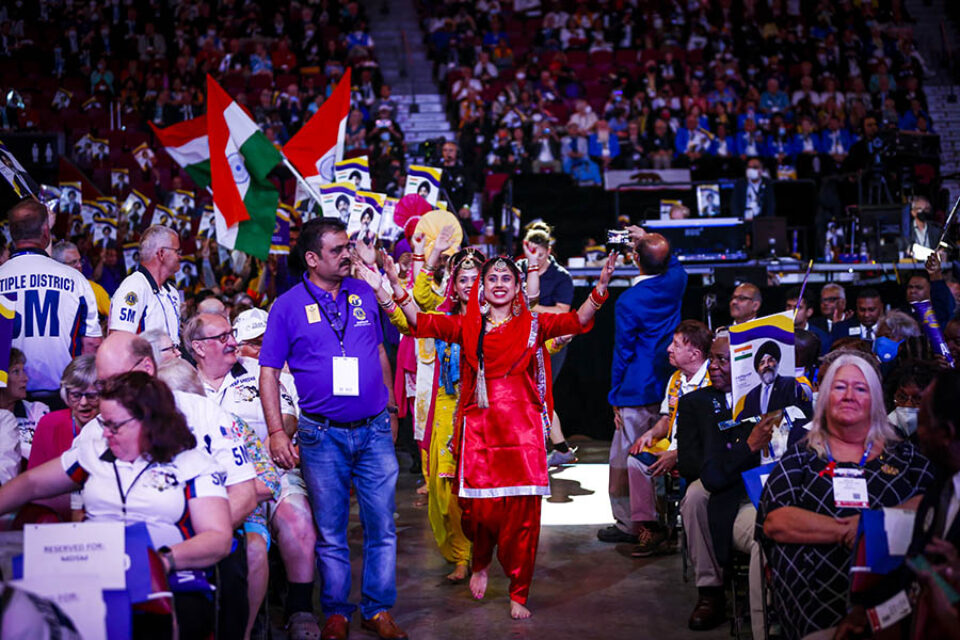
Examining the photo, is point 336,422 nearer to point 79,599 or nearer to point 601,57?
point 79,599

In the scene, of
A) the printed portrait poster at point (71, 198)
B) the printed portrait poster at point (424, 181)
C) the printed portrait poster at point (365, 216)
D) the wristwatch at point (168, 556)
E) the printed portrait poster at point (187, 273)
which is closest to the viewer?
the wristwatch at point (168, 556)

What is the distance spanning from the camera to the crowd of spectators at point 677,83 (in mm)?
14398

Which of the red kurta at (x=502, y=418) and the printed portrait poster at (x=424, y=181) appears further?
the printed portrait poster at (x=424, y=181)

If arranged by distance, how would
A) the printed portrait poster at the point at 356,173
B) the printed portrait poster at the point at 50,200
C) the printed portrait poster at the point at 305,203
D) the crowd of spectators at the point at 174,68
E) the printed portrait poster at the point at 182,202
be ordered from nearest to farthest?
the printed portrait poster at the point at 50,200
the printed portrait poster at the point at 356,173
the printed portrait poster at the point at 305,203
the printed portrait poster at the point at 182,202
the crowd of spectators at the point at 174,68

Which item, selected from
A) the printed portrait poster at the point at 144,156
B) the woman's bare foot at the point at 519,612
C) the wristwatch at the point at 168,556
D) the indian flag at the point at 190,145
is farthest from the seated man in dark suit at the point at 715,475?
the printed portrait poster at the point at 144,156

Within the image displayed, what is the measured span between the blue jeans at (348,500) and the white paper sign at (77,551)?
172 cm

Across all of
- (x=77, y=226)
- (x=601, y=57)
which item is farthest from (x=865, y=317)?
(x=601, y=57)

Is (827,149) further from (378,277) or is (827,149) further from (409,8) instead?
(378,277)

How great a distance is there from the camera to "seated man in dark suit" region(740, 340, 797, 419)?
4.45m

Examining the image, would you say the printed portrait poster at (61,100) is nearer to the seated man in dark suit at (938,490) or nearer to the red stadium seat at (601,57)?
the red stadium seat at (601,57)

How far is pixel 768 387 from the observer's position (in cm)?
454

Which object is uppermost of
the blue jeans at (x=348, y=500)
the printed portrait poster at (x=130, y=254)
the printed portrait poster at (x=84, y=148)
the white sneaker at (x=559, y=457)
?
the printed portrait poster at (x=84, y=148)

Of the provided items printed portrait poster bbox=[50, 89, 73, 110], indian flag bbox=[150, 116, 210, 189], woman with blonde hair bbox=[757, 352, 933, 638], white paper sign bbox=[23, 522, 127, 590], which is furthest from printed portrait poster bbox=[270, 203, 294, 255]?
printed portrait poster bbox=[50, 89, 73, 110]

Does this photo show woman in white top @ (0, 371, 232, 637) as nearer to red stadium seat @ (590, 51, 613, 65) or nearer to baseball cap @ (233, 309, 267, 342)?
baseball cap @ (233, 309, 267, 342)
